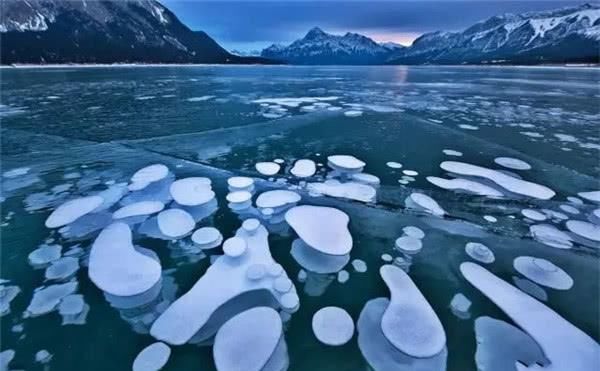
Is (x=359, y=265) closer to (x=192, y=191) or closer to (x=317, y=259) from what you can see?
(x=317, y=259)

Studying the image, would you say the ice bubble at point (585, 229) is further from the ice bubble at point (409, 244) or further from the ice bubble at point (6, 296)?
the ice bubble at point (6, 296)

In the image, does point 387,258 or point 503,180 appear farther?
point 503,180

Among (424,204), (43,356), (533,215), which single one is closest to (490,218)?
(533,215)

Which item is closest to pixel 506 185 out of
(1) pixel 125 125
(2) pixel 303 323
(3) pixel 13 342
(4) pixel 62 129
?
(2) pixel 303 323

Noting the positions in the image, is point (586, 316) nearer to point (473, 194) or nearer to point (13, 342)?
point (473, 194)

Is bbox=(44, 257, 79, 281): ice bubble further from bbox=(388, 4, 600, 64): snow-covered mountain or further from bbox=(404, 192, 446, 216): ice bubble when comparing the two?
bbox=(388, 4, 600, 64): snow-covered mountain

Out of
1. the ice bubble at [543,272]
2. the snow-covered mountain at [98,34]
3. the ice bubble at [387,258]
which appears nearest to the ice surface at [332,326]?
the ice bubble at [387,258]

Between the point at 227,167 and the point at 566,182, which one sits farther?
the point at 227,167
